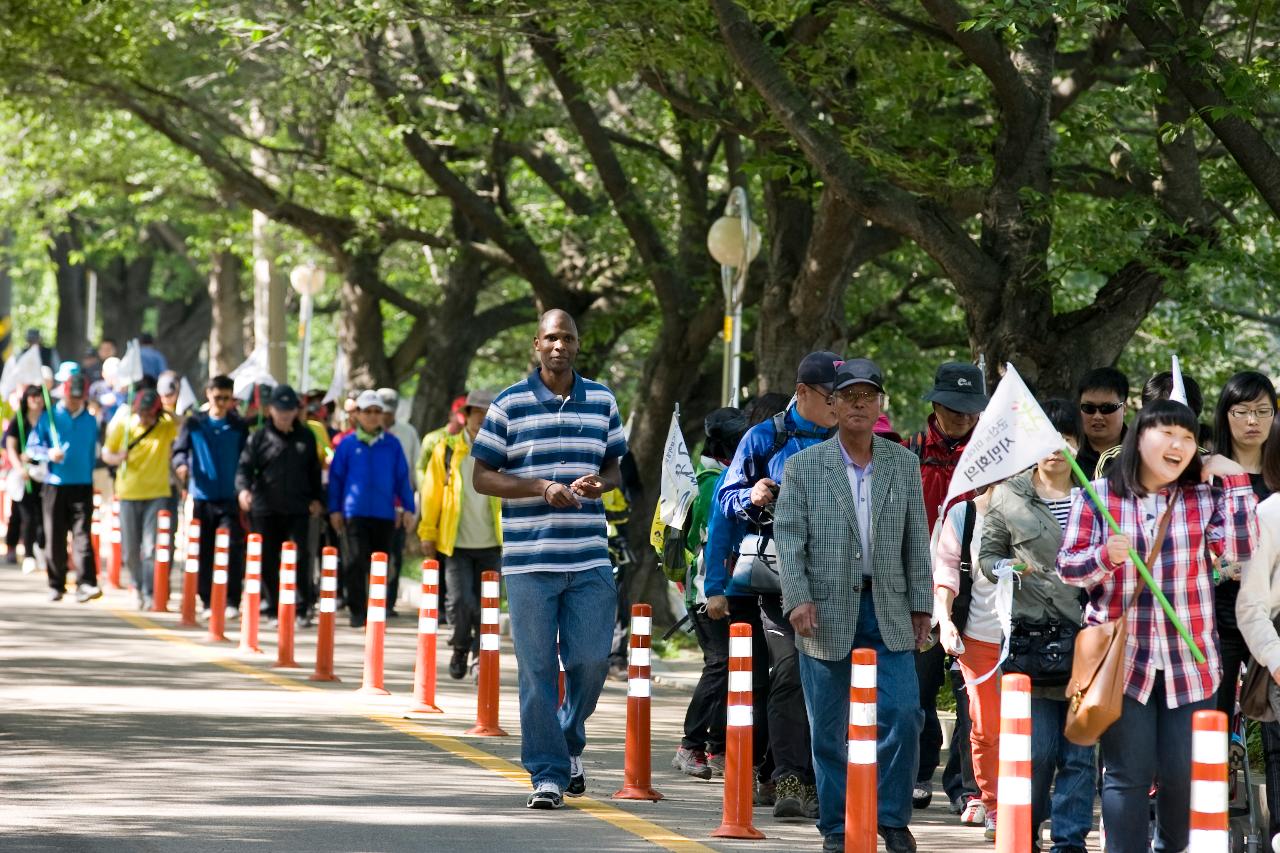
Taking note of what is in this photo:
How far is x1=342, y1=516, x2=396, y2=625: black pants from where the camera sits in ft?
59.6

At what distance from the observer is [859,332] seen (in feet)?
77.8

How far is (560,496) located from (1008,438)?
2.08 meters

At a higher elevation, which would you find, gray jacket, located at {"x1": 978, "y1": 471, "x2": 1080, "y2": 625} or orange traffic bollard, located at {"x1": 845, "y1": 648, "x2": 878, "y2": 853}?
Result: gray jacket, located at {"x1": 978, "y1": 471, "x2": 1080, "y2": 625}

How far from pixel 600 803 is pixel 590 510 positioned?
128 centimetres

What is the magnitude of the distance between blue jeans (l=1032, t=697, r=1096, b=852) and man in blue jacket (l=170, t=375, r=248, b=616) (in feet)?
37.9

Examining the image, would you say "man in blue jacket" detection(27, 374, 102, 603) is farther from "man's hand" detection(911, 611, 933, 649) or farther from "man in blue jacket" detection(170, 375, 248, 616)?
"man's hand" detection(911, 611, 933, 649)

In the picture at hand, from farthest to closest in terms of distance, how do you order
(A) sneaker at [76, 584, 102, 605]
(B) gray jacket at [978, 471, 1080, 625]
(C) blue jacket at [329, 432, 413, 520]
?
(A) sneaker at [76, 584, 102, 605] < (C) blue jacket at [329, 432, 413, 520] < (B) gray jacket at [978, 471, 1080, 625]

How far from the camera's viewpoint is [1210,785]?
18.7 ft

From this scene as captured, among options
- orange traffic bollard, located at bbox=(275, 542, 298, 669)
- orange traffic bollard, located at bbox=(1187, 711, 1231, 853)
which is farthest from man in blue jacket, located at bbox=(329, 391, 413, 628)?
orange traffic bollard, located at bbox=(1187, 711, 1231, 853)

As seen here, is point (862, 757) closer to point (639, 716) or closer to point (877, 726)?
point (877, 726)

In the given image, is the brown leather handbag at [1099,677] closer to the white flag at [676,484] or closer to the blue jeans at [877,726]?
the blue jeans at [877,726]

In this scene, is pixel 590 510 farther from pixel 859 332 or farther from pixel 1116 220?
pixel 859 332

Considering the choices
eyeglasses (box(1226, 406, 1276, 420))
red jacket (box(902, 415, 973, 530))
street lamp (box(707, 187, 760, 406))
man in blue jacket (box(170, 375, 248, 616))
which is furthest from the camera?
man in blue jacket (box(170, 375, 248, 616))

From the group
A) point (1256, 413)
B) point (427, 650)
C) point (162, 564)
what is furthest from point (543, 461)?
point (162, 564)
